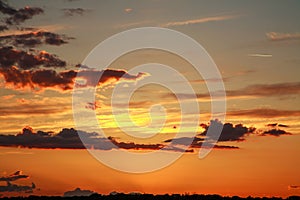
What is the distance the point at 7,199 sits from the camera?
279 feet

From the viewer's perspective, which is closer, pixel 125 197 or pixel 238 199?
pixel 125 197

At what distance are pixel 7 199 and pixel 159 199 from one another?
2825 inches

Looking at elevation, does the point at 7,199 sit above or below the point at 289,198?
below

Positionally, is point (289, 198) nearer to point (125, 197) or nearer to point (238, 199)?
point (238, 199)

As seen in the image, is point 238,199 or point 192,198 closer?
point 192,198

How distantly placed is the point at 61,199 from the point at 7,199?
2561 cm

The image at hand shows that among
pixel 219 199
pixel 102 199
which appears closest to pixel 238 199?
pixel 219 199

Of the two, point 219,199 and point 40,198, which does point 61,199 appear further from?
point 219,199

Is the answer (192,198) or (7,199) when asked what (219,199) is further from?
(7,199)

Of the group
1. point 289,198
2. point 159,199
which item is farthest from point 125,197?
point 289,198

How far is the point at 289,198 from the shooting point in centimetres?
7744

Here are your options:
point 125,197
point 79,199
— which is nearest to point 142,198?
point 125,197

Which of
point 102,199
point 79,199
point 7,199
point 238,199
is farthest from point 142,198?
point 7,199

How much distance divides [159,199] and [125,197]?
1547 centimetres
